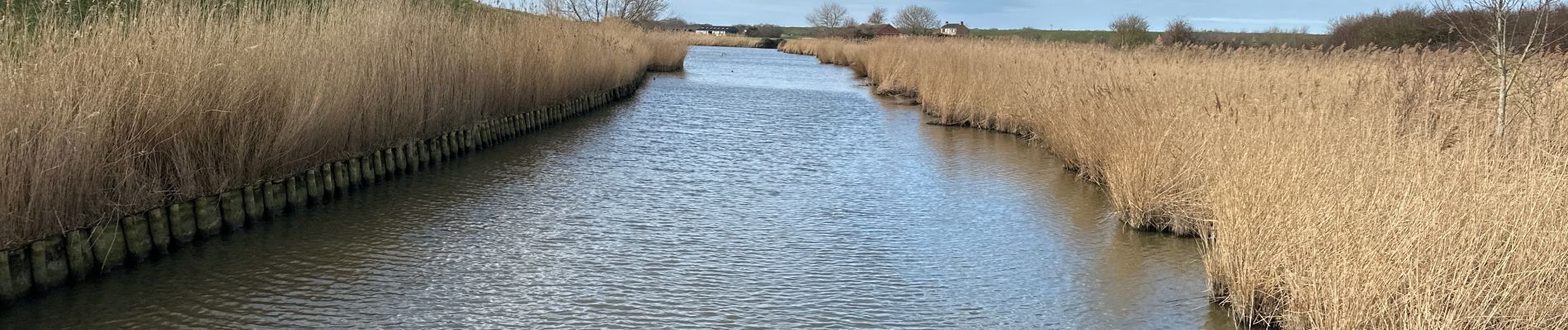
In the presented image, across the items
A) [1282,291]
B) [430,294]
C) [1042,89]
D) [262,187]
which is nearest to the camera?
[1282,291]

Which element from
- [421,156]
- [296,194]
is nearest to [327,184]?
[296,194]

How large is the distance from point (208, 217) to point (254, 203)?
54 cm

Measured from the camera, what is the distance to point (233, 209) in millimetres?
6891

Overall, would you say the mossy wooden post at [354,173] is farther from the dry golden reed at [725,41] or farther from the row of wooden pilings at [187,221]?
the dry golden reed at [725,41]

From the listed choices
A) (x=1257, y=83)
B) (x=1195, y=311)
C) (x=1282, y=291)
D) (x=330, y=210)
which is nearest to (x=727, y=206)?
(x=330, y=210)

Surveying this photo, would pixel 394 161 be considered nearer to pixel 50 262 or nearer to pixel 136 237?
pixel 136 237

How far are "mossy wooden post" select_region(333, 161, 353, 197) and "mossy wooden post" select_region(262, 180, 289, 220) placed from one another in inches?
29.2

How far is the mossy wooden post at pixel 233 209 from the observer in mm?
6816

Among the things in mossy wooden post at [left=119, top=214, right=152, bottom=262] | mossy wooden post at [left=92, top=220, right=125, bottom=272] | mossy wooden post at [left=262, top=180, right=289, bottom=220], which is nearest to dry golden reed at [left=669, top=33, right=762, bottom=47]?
mossy wooden post at [left=262, top=180, right=289, bottom=220]

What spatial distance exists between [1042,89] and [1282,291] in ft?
25.9

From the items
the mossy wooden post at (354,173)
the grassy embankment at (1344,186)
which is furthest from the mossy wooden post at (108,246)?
the grassy embankment at (1344,186)

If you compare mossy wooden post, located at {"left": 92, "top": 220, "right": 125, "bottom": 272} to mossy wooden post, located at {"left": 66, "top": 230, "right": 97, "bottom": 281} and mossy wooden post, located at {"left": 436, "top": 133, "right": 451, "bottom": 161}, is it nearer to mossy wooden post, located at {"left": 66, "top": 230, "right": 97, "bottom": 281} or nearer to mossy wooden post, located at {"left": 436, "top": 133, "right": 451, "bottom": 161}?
mossy wooden post, located at {"left": 66, "top": 230, "right": 97, "bottom": 281}

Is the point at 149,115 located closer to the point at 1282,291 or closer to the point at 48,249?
the point at 48,249

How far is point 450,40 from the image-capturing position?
12.0m
